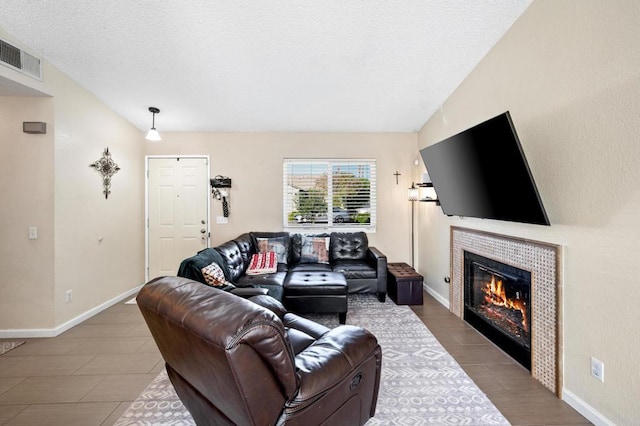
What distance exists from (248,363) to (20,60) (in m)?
3.61

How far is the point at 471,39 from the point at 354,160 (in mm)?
2421

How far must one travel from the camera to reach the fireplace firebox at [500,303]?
236 centimetres

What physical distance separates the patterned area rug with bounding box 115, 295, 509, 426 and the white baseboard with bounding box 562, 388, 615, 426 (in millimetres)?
546

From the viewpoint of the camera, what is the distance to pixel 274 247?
4.13 m

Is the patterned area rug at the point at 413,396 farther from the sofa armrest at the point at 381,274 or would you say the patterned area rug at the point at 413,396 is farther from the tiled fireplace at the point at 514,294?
the sofa armrest at the point at 381,274

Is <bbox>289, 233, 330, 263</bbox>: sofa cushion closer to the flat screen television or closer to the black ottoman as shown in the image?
the black ottoman

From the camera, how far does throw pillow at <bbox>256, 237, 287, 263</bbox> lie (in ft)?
13.4

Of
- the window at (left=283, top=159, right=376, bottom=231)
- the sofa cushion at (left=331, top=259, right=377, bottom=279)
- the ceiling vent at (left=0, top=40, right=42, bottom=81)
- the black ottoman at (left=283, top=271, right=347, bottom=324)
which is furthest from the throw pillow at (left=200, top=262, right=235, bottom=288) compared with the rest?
the ceiling vent at (left=0, top=40, right=42, bottom=81)

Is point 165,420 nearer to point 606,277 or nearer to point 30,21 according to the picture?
point 606,277

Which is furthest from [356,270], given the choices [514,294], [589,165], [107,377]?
[107,377]

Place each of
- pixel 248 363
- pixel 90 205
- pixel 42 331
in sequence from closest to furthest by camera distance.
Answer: pixel 248 363 → pixel 42 331 → pixel 90 205

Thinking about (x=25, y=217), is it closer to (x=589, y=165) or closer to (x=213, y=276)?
(x=213, y=276)

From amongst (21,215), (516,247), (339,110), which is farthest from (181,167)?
(516,247)

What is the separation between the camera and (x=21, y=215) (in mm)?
2910
